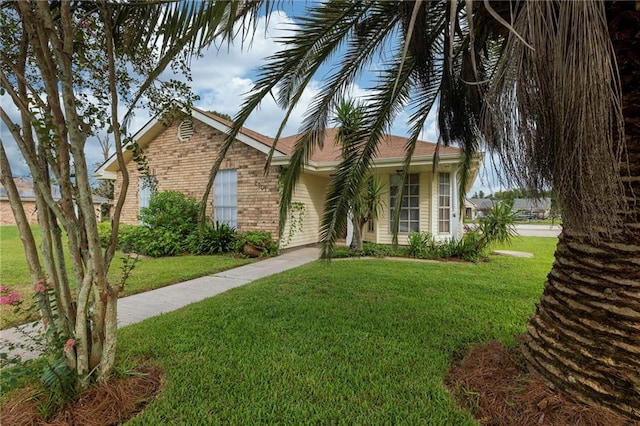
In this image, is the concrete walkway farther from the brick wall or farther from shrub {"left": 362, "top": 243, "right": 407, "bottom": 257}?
shrub {"left": 362, "top": 243, "right": 407, "bottom": 257}

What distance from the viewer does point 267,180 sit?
33.3 feet

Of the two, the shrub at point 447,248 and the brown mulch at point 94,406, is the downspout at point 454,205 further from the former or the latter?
the brown mulch at point 94,406

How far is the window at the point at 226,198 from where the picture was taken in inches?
424

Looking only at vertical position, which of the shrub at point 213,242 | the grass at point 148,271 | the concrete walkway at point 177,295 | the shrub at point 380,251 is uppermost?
the shrub at point 213,242

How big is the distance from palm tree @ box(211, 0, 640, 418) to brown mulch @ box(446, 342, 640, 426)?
103mm

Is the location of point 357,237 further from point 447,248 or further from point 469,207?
point 469,207

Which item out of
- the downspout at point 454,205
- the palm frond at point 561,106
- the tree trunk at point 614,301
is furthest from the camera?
the downspout at point 454,205

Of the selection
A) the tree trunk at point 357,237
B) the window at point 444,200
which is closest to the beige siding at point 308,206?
the tree trunk at point 357,237

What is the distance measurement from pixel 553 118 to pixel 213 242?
31.0 ft

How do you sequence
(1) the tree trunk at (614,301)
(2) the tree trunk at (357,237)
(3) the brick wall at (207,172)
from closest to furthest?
(1) the tree trunk at (614,301) < (2) the tree trunk at (357,237) < (3) the brick wall at (207,172)

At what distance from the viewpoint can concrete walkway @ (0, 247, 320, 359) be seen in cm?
Result: 368

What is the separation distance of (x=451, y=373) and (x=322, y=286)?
10.5 feet

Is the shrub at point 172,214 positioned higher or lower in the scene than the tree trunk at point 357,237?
higher

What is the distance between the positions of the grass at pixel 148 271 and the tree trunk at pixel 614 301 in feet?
19.4
